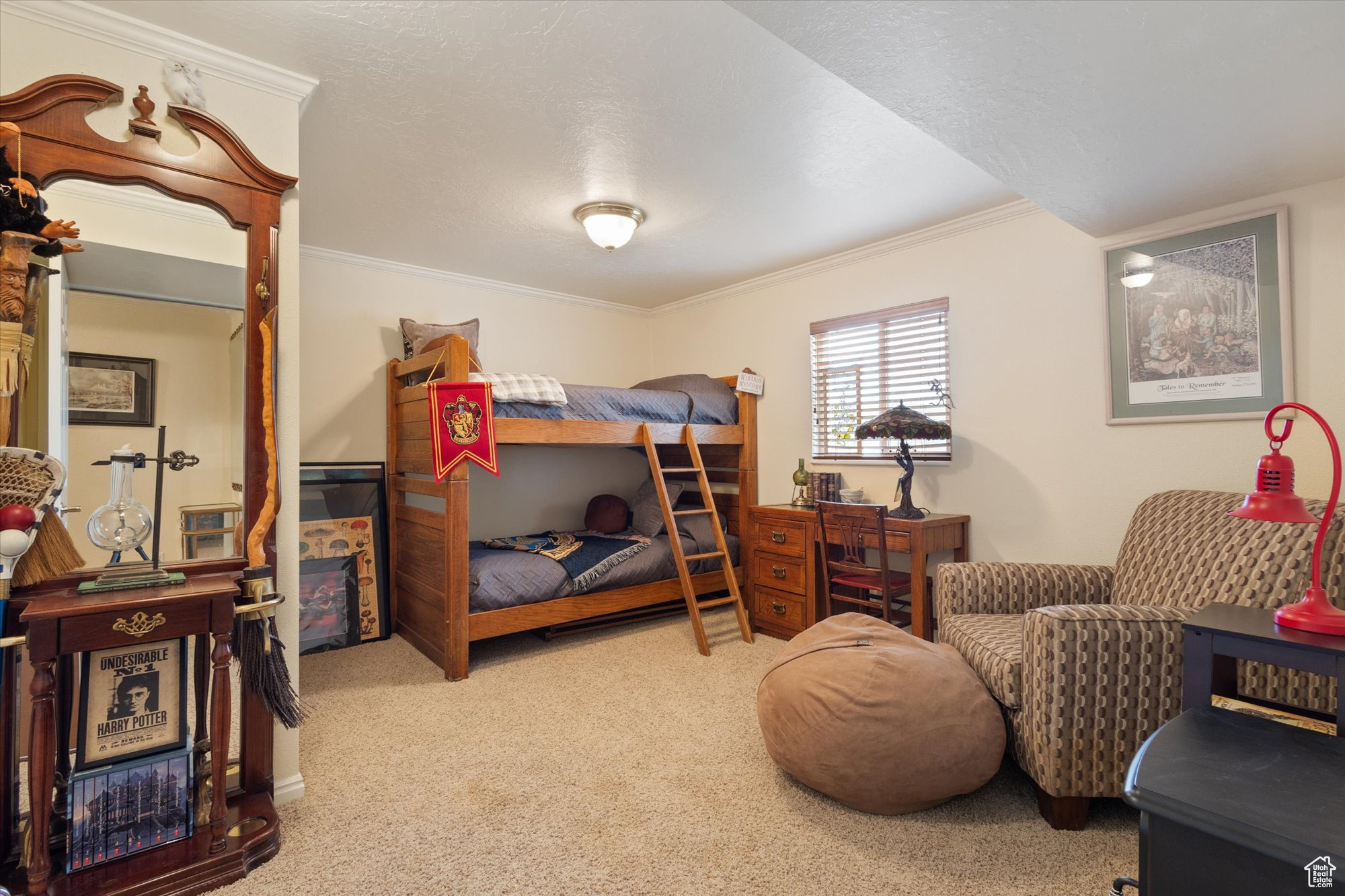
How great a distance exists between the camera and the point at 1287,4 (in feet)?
4.53

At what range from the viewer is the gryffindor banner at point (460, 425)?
312 cm

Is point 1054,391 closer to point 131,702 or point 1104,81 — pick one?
point 1104,81

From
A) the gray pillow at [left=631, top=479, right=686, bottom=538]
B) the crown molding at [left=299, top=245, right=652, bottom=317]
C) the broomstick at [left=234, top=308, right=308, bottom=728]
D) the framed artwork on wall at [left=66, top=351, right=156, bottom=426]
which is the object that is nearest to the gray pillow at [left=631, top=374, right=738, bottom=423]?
the gray pillow at [left=631, top=479, right=686, bottom=538]

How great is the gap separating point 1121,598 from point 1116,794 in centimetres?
93

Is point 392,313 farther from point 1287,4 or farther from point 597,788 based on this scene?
point 1287,4

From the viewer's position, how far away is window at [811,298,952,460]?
351cm

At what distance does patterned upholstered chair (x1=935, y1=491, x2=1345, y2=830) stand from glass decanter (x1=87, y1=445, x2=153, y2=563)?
8.42 feet

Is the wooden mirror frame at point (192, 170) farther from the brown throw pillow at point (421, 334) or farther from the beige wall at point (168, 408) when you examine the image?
the brown throw pillow at point (421, 334)

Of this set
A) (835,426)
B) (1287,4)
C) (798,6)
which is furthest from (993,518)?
(798,6)

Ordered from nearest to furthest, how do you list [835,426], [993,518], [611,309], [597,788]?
1. [597,788]
2. [993,518]
3. [835,426]
4. [611,309]

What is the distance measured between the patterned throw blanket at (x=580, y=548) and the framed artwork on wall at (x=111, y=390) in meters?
2.16

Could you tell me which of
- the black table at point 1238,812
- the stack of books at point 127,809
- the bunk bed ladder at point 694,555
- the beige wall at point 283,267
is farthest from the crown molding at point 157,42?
the black table at point 1238,812

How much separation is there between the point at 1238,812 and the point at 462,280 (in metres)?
4.47

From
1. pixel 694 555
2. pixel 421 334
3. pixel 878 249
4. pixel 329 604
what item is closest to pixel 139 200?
pixel 421 334
